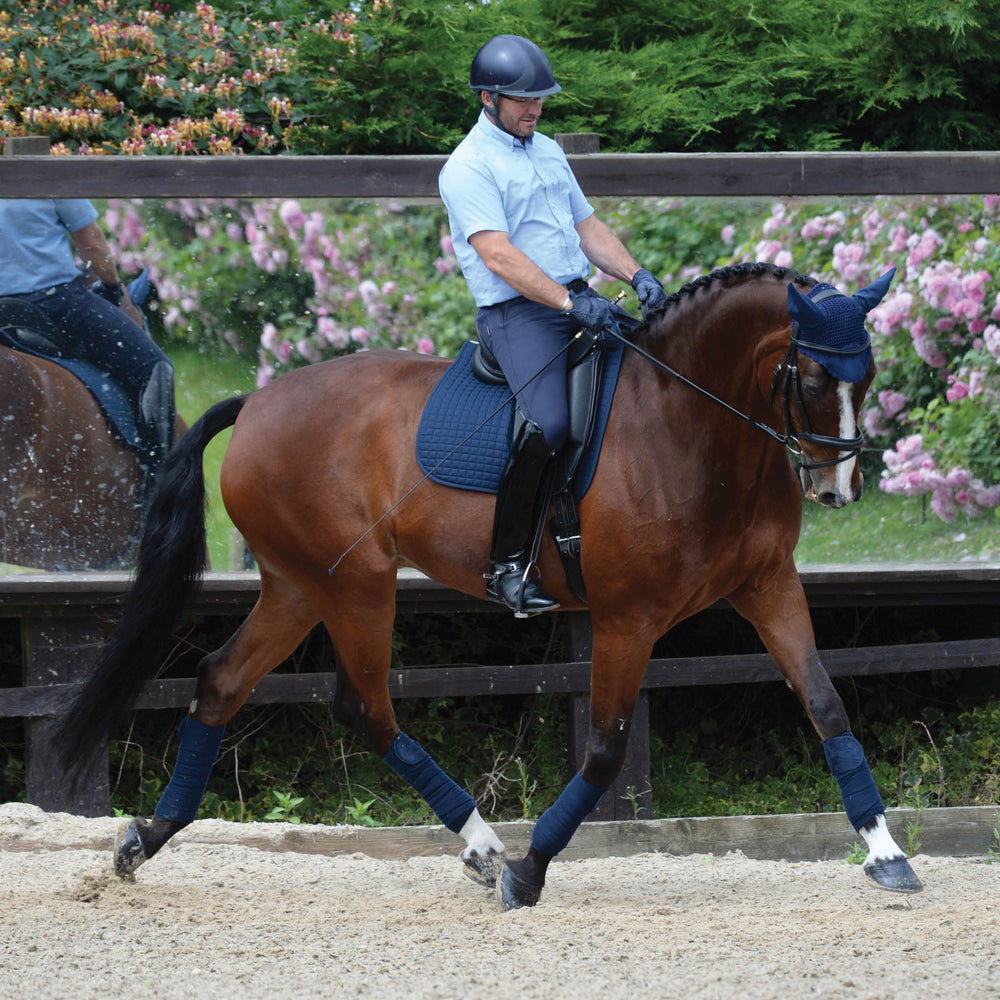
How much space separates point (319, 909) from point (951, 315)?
12.2ft

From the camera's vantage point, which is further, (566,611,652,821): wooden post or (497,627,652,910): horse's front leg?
(566,611,652,821): wooden post

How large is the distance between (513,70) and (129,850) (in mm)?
2977

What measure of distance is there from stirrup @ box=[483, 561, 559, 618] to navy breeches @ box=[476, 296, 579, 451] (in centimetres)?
43

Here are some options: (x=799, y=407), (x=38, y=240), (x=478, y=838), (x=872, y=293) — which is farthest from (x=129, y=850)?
(x=872, y=293)

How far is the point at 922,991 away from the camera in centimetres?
343

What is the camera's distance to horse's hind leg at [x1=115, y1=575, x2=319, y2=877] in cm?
480

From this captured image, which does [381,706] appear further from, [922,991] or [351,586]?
[922,991]

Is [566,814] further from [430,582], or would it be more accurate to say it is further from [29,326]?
[29,326]

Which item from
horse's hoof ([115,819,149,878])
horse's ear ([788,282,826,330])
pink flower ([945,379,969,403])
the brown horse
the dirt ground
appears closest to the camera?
the dirt ground

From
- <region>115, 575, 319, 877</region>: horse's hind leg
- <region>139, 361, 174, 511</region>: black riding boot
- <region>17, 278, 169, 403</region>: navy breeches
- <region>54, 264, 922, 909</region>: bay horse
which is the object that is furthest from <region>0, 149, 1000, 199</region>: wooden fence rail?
<region>115, 575, 319, 877</region>: horse's hind leg

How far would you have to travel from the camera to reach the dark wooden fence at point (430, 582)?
18.5ft

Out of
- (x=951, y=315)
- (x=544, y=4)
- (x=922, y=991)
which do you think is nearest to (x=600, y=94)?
(x=544, y=4)

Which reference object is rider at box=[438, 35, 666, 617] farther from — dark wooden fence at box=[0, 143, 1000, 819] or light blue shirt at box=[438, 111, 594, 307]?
dark wooden fence at box=[0, 143, 1000, 819]

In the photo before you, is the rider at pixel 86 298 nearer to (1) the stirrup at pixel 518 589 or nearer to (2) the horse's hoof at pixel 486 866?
(1) the stirrup at pixel 518 589
